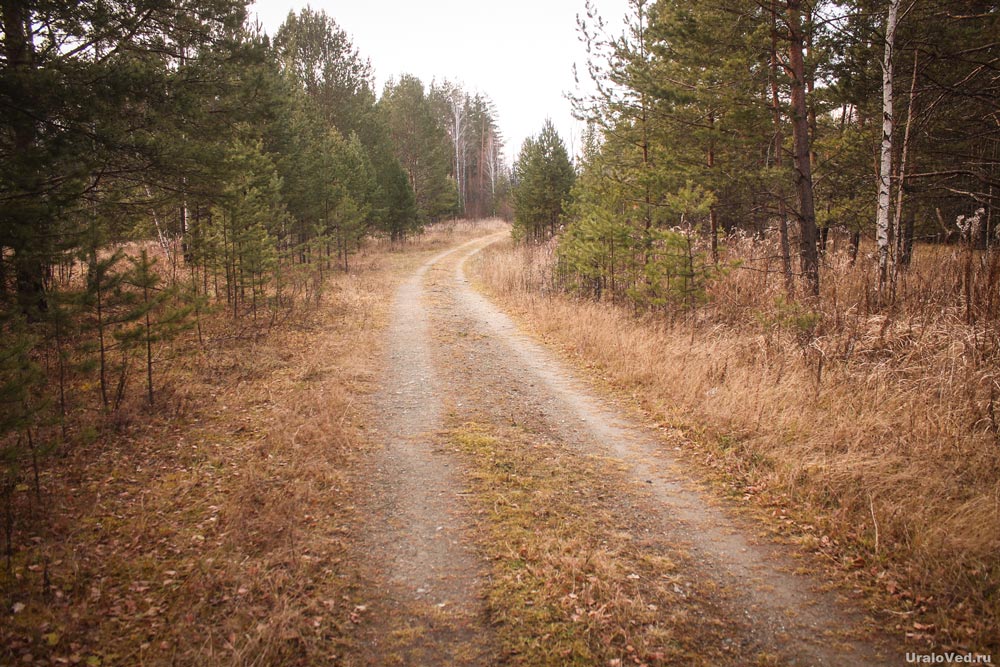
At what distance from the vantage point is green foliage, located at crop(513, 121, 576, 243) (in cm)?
2670

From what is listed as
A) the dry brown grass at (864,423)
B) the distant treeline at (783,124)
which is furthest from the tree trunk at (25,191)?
the distant treeline at (783,124)

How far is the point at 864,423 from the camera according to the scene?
5.27 m

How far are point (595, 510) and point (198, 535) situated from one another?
357 centimetres

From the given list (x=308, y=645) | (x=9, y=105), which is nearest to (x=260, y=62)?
(x=9, y=105)

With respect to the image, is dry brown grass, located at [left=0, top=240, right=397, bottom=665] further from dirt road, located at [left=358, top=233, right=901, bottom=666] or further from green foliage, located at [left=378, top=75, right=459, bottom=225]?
green foliage, located at [left=378, top=75, right=459, bottom=225]

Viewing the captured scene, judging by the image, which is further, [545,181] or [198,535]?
[545,181]

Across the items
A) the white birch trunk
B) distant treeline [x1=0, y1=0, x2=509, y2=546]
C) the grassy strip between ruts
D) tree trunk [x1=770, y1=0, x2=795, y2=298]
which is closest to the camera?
the grassy strip between ruts

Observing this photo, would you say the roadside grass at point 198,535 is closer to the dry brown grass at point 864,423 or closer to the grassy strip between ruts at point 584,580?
the grassy strip between ruts at point 584,580

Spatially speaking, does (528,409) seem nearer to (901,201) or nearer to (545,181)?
(901,201)

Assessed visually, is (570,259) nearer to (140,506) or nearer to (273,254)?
(273,254)

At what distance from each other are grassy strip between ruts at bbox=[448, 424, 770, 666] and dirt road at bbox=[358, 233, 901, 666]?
3 cm

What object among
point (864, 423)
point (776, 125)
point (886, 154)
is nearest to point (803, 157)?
point (886, 154)

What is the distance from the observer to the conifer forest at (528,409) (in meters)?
3.37

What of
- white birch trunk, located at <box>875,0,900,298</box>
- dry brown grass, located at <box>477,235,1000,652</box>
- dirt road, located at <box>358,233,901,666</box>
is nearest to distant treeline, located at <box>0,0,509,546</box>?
dirt road, located at <box>358,233,901,666</box>
